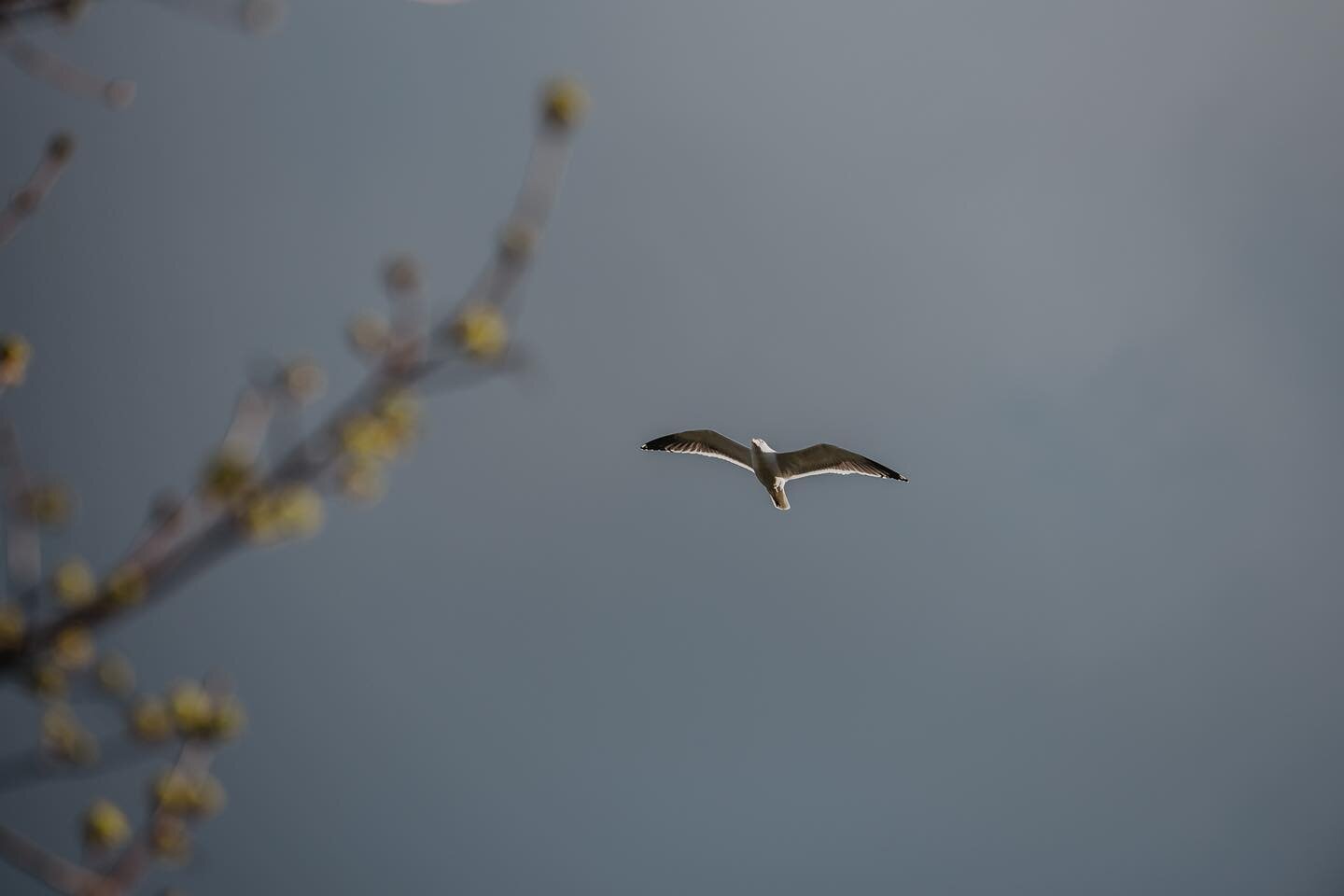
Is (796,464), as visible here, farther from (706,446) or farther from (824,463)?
(706,446)

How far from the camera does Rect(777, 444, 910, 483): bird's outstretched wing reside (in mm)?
22312

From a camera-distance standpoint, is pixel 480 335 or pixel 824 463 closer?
pixel 480 335

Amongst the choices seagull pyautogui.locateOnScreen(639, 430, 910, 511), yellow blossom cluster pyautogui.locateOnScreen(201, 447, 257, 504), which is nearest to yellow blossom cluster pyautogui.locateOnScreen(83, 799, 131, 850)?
yellow blossom cluster pyautogui.locateOnScreen(201, 447, 257, 504)

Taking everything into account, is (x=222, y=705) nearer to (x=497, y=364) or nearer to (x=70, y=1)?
(x=497, y=364)

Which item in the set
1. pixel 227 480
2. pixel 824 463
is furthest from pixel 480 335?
pixel 824 463

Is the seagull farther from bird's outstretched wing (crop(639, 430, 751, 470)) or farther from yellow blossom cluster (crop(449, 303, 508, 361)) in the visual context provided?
yellow blossom cluster (crop(449, 303, 508, 361))

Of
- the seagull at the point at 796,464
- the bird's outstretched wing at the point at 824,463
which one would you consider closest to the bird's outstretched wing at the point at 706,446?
the seagull at the point at 796,464

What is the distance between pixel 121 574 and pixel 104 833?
1608 millimetres

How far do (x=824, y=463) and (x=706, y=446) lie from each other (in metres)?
3.33

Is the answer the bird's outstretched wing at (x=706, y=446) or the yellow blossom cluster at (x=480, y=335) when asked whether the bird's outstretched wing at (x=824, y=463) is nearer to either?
the bird's outstretched wing at (x=706, y=446)

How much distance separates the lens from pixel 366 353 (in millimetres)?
3922

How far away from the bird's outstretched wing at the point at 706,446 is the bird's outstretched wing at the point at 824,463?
139 cm

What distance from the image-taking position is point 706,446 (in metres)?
24.7

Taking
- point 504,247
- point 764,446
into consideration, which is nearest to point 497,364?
point 504,247
